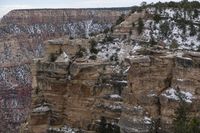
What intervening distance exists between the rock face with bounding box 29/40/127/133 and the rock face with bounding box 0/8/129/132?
246 feet

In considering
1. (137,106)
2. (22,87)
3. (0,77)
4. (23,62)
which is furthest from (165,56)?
(23,62)

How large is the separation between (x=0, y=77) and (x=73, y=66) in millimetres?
81893

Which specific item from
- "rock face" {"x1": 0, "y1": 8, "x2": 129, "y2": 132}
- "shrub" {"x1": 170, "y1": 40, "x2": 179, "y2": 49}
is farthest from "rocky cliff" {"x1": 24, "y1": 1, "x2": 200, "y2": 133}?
"rock face" {"x1": 0, "y1": 8, "x2": 129, "y2": 132}

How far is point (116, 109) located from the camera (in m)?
38.1

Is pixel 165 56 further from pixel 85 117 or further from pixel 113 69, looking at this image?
pixel 85 117

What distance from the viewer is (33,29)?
150750mm

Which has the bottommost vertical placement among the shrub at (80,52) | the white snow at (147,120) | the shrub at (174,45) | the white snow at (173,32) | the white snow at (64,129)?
the white snow at (64,129)

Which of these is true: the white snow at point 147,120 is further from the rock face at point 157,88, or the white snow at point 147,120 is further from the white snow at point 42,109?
Answer: the white snow at point 42,109

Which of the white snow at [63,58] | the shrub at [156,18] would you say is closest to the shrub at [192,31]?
the shrub at [156,18]

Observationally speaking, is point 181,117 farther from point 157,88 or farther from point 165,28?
point 165,28

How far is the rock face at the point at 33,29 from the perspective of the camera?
125m

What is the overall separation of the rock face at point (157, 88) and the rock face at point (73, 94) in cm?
260

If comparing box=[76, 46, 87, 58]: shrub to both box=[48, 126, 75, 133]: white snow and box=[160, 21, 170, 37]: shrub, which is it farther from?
box=[160, 21, 170, 37]: shrub

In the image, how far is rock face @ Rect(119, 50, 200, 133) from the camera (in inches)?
1337
